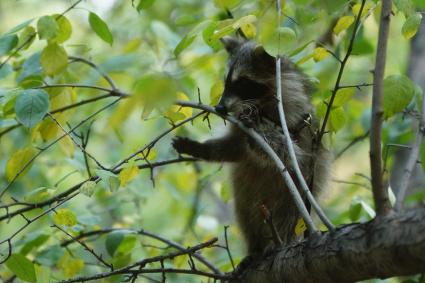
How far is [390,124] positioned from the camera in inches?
151

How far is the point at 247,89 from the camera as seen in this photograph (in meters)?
3.77

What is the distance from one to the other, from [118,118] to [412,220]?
0.90 metres

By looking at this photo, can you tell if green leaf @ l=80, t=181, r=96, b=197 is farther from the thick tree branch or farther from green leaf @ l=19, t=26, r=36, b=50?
the thick tree branch

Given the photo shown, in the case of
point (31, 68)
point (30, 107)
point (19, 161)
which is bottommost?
point (19, 161)

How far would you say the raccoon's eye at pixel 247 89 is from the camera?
3699 millimetres

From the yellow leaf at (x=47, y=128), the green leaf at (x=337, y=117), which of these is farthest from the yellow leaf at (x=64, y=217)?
the green leaf at (x=337, y=117)

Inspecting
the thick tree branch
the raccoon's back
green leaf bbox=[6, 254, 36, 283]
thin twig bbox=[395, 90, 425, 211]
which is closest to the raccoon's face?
the raccoon's back

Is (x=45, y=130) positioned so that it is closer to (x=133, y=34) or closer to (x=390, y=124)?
(x=390, y=124)

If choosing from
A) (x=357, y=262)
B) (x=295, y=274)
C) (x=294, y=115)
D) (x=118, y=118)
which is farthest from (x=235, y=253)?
(x=118, y=118)

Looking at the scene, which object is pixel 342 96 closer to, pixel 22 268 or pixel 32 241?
pixel 22 268

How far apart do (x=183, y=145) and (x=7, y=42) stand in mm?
1432

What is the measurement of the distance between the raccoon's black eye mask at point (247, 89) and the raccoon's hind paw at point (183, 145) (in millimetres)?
418

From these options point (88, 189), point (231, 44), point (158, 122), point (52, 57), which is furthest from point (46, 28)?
point (158, 122)

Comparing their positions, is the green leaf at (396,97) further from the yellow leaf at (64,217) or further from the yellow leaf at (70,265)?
the yellow leaf at (70,265)
